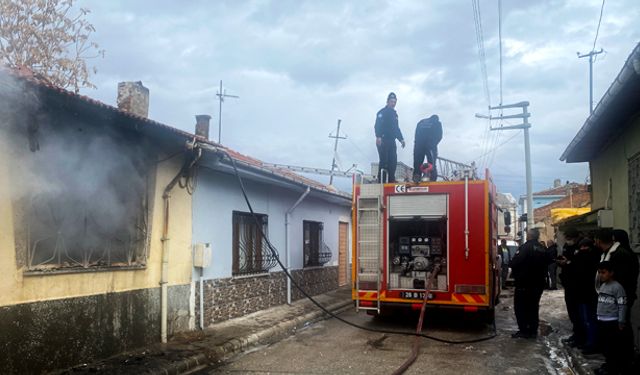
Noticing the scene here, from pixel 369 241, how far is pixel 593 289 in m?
3.84

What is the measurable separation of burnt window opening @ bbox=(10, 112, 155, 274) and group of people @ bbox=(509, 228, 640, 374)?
6.18m

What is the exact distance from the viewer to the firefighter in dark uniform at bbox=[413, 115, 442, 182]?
36.1 feet

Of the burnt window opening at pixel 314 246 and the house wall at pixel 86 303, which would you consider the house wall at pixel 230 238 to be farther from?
the house wall at pixel 86 303

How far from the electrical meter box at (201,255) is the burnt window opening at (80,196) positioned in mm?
1182

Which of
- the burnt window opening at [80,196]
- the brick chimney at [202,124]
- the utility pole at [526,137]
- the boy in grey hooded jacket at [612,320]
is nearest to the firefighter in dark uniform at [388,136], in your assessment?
the brick chimney at [202,124]

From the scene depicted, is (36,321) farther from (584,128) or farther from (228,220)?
(584,128)

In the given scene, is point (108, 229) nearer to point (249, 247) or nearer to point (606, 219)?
point (249, 247)

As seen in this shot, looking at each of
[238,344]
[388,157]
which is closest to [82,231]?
[238,344]

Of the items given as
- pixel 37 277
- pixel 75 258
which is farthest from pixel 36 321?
pixel 75 258

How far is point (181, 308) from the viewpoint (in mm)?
8414

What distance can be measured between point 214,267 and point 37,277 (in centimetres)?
382

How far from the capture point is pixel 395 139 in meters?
11.3

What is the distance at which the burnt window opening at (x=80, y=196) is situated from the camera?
18.8 feet

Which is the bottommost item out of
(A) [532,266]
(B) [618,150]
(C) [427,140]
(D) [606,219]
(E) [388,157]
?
(A) [532,266]
